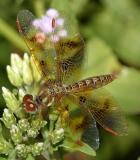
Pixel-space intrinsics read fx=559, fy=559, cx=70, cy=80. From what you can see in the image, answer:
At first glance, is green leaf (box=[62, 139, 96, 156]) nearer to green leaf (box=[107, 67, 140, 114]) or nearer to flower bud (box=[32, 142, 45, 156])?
flower bud (box=[32, 142, 45, 156])

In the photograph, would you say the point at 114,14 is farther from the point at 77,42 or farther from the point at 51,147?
the point at 51,147

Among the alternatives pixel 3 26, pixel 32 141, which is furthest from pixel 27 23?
pixel 3 26

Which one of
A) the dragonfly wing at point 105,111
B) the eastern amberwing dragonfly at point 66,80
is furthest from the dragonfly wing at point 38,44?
the dragonfly wing at point 105,111

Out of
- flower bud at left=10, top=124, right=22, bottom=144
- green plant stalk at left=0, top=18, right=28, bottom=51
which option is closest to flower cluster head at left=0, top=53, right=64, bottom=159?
flower bud at left=10, top=124, right=22, bottom=144

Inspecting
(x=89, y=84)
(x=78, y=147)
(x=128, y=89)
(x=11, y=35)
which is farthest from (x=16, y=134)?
(x=128, y=89)

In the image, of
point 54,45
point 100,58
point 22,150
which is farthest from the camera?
point 100,58

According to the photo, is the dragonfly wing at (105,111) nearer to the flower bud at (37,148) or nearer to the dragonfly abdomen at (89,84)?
the dragonfly abdomen at (89,84)

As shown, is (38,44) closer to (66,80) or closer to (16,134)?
(66,80)
